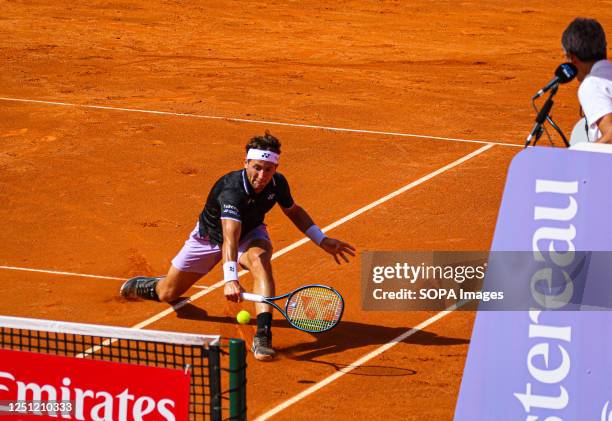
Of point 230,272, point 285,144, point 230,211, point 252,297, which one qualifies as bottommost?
point 252,297

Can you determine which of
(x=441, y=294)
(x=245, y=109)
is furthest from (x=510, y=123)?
(x=441, y=294)

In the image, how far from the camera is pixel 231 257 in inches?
304

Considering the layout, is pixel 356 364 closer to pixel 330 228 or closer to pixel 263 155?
pixel 263 155

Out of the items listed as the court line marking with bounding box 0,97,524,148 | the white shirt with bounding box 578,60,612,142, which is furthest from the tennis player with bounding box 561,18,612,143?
the court line marking with bounding box 0,97,524,148

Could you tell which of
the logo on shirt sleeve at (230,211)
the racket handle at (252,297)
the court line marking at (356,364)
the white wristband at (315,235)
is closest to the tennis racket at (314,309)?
the racket handle at (252,297)

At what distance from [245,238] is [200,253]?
1.32ft

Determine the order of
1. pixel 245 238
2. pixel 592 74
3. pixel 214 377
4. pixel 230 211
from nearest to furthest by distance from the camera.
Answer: pixel 214 377 < pixel 592 74 < pixel 230 211 < pixel 245 238

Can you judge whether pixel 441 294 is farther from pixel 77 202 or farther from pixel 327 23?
pixel 327 23

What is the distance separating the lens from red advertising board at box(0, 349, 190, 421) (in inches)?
200

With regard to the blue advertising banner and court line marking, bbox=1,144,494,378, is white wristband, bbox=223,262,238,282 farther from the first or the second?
the blue advertising banner

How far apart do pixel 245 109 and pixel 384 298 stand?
6.42 metres

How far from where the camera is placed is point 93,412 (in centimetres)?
524

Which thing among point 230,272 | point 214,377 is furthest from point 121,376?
point 230,272

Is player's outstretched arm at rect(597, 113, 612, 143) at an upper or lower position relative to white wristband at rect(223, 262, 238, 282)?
upper
